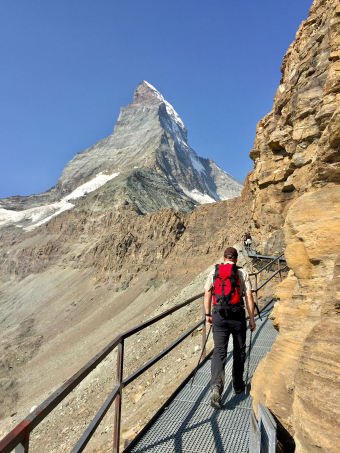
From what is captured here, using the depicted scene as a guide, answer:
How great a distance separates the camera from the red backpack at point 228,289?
3.49 m

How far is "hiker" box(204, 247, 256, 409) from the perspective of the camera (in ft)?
11.5

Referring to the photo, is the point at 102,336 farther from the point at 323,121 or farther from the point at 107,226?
the point at 107,226

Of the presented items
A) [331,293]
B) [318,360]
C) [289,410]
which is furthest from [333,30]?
[289,410]

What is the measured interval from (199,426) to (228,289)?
1.52 m

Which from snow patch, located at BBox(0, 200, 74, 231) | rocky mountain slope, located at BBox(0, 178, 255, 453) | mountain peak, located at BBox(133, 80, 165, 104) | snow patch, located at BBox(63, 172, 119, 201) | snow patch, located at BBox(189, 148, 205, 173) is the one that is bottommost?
rocky mountain slope, located at BBox(0, 178, 255, 453)

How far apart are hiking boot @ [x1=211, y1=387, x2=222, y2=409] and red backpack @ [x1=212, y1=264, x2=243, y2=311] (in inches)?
40.2

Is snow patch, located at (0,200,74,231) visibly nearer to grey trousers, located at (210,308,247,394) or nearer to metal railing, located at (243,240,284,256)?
metal railing, located at (243,240,284,256)

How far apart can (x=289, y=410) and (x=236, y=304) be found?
1210 millimetres

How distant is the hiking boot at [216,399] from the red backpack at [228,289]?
1.02m

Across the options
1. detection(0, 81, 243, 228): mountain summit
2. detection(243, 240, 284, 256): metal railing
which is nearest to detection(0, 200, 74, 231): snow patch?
detection(0, 81, 243, 228): mountain summit

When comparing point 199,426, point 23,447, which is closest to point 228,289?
point 199,426

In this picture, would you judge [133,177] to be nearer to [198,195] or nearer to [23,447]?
[198,195]

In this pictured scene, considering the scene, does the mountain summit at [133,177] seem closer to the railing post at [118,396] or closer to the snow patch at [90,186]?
the snow patch at [90,186]

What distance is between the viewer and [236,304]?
3510 millimetres
